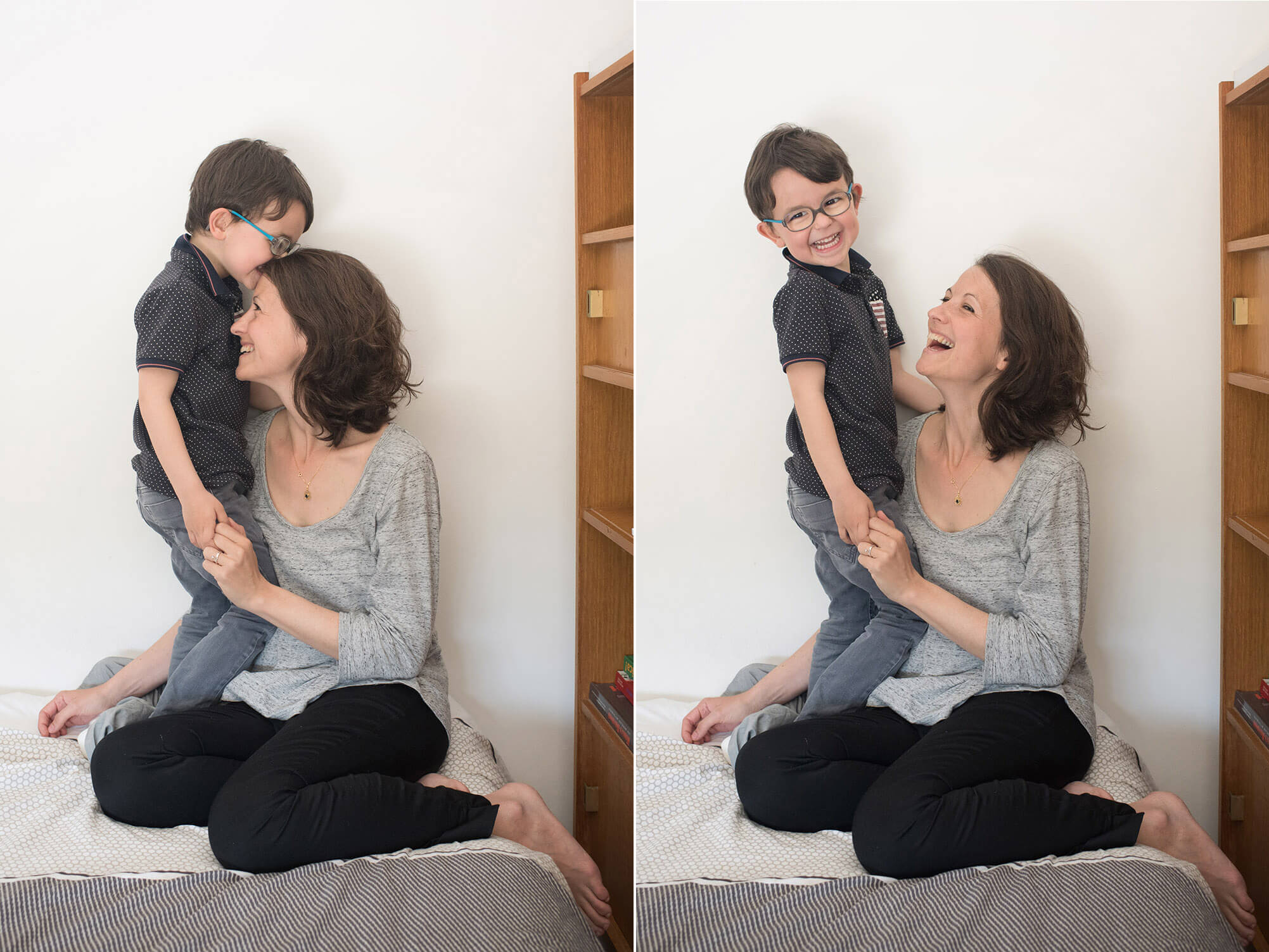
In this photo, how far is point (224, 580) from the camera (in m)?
0.98

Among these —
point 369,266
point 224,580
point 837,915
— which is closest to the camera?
point 837,915

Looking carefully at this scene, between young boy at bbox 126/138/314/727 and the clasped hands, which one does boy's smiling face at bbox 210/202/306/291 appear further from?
the clasped hands

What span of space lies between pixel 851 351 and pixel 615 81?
453mm

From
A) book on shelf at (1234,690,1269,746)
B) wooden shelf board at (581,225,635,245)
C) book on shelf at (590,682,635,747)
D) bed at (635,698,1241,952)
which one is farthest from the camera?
book on shelf at (590,682,635,747)

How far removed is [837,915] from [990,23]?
2.48 feet

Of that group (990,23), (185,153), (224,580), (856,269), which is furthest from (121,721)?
(990,23)

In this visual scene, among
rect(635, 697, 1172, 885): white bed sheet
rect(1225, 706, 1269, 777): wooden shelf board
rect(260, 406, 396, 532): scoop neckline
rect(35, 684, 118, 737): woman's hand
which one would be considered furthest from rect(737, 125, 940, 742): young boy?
rect(35, 684, 118, 737): woman's hand

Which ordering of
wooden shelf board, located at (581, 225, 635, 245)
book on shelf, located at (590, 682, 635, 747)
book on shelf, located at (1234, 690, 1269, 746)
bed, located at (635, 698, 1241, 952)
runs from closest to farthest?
bed, located at (635, 698, 1241, 952) < book on shelf, located at (1234, 690, 1269, 746) < wooden shelf board, located at (581, 225, 635, 245) < book on shelf, located at (590, 682, 635, 747)

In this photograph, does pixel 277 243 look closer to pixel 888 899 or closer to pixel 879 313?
pixel 879 313

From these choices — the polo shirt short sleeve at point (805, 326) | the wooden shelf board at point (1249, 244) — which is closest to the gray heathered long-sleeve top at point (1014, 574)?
the polo shirt short sleeve at point (805, 326)

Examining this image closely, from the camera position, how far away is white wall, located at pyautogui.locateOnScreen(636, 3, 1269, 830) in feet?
2.57

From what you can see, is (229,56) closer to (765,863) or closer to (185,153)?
(185,153)

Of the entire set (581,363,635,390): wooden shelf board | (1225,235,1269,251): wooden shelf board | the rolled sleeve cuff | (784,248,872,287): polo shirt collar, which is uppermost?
(1225,235,1269,251): wooden shelf board

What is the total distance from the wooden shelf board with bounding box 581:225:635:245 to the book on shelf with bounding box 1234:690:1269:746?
710 mm
